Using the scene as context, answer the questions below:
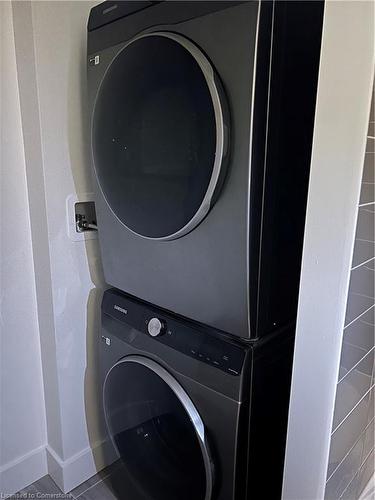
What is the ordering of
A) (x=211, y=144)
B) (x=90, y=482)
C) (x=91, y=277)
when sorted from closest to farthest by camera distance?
(x=211, y=144) < (x=91, y=277) < (x=90, y=482)

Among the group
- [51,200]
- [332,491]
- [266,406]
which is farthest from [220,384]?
[51,200]

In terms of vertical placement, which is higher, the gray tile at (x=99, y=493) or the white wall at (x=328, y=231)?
the white wall at (x=328, y=231)

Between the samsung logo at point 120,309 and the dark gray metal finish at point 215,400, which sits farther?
the samsung logo at point 120,309

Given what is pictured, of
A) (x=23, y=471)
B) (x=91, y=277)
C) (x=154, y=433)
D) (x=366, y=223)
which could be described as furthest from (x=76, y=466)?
(x=366, y=223)

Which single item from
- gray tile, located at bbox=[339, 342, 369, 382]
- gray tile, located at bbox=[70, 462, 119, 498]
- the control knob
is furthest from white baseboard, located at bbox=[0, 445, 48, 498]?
gray tile, located at bbox=[339, 342, 369, 382]

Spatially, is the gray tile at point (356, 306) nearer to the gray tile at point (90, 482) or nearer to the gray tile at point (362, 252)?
the gray tile at point (362, 252)

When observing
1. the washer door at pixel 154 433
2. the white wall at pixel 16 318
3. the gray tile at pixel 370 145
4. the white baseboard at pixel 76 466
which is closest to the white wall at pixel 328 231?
the gray tile at pixel 370 145

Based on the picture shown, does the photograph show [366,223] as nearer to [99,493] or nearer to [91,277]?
[91,277]

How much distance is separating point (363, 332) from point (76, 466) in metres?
1.23

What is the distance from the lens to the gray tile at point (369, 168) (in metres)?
0.79

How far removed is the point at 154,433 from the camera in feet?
4.26

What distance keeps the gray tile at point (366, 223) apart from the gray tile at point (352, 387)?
32cm

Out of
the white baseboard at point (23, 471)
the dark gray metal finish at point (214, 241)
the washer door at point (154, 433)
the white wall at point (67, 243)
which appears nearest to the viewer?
the dark gray metal finish at point (214, 241)

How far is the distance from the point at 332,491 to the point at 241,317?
0.50 m
